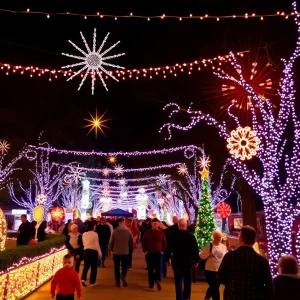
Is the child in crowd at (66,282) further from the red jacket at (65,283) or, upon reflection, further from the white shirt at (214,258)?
the white shirt at (214,258)

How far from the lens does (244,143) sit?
1122cm

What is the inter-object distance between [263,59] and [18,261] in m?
9.50

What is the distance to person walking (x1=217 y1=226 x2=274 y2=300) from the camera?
4617 millimetres

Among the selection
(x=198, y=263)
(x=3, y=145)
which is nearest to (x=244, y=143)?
(x=198, y=263)

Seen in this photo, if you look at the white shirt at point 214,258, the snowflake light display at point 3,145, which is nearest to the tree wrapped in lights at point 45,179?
the snowflake light display at point 3,145

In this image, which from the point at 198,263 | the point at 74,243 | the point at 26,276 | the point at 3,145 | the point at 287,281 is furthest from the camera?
the point at 3,145

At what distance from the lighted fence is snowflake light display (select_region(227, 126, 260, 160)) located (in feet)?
19.0

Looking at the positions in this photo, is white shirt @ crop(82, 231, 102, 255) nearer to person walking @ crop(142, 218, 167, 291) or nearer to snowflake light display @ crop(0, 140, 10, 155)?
person walking @ crop(142, 218, 167, 291)

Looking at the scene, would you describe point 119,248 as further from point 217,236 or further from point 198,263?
point 217,236

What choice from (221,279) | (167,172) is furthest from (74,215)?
(221,279)

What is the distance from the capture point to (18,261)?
28.2ft

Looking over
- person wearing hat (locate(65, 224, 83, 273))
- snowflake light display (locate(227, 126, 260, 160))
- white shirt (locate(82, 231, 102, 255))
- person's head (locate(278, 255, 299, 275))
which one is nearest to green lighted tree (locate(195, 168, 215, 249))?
snowflake light display (locate(227, 126, 260, 160))

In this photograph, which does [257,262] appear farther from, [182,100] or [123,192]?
[123,192]

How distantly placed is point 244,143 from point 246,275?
271 inches
